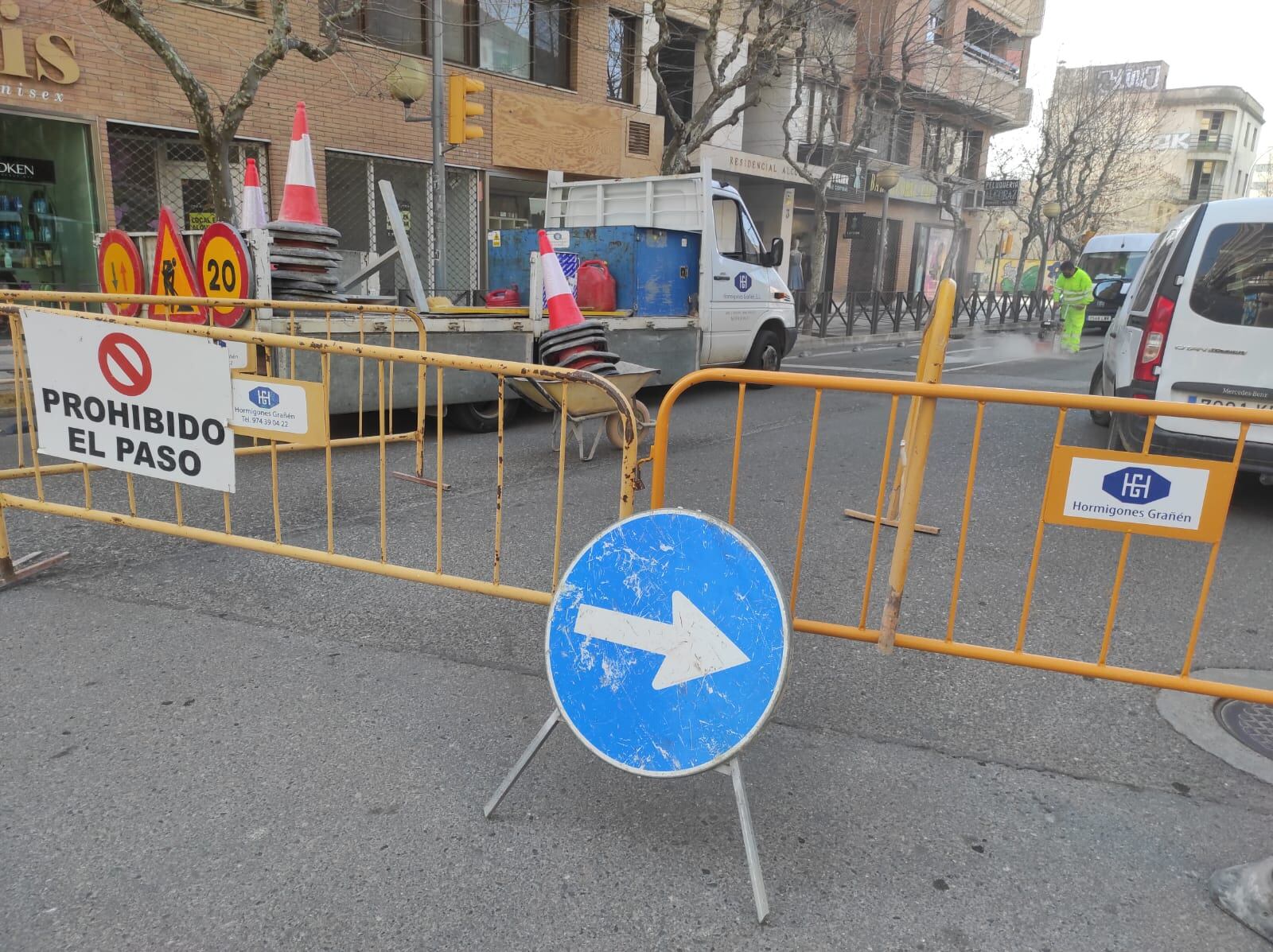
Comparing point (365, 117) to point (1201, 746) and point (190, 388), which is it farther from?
point (1201, 746)

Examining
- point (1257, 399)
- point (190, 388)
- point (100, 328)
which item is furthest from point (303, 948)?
point (1257, 399)

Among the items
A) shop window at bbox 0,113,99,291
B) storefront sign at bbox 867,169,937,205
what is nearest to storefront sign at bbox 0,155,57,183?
shop window at bbox 0,113,99,291

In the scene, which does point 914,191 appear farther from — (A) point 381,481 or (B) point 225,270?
(A) point 381,481

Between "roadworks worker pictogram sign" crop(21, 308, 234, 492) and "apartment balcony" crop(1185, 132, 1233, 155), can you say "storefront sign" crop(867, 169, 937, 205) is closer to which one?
"roadworks worker pictogram sign" crop(21, 308, 234, 492)

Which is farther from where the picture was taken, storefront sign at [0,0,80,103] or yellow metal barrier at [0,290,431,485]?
storefront sign at [0,0,80,103]

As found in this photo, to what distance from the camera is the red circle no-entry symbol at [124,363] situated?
3.58 metres

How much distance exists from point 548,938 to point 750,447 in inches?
239

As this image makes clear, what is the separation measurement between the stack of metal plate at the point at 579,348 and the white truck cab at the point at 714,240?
119 inches

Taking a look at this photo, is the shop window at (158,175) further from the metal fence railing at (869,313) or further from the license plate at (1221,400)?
the license plate at (1221,400)

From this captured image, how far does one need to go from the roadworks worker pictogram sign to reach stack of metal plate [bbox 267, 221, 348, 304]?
3.35 m

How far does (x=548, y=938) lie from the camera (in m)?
2.14

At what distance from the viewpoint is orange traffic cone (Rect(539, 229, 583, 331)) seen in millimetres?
7934

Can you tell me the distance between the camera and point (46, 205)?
1191cm

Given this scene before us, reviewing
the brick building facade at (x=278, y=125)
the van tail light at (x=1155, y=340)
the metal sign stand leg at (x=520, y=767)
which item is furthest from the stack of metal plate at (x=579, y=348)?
the brick building facade at (x=278, y=125)
